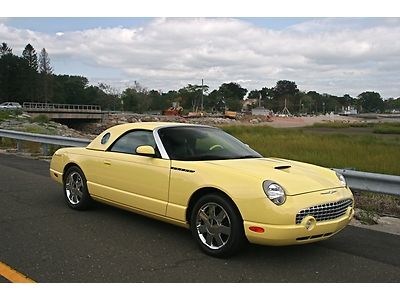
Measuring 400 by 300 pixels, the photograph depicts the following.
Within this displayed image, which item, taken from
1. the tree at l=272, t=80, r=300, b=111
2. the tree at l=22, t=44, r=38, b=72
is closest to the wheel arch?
the tree at l=22, t=44, r=38, b=72

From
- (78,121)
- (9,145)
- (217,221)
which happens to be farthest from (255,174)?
(78,121)

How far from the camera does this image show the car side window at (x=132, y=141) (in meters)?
5.63

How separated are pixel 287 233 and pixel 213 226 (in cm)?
81

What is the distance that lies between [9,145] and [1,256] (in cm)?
1427

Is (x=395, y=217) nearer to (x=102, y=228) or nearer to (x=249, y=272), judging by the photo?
(x=249, y=272)

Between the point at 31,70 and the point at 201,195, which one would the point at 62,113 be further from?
the point at 201,195

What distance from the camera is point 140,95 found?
129 m

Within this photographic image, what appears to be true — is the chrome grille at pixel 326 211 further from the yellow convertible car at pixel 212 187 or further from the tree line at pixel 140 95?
the tree line at pixel 140 95

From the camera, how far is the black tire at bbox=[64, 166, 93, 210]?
635 centimetres

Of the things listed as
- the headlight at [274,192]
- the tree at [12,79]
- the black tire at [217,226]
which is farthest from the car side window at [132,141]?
the tree at [12,79]

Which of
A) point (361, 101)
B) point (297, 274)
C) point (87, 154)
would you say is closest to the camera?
point (297, 274)

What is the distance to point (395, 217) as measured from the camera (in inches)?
257

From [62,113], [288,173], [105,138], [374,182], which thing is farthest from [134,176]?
[62,113]

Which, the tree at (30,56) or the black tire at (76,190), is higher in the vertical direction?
the tree at (30,56)
